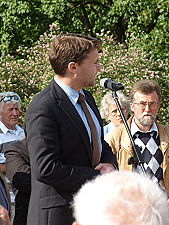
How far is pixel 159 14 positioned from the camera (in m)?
18.0

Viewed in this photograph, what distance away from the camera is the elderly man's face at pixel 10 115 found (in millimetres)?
7452

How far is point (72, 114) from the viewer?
412cm

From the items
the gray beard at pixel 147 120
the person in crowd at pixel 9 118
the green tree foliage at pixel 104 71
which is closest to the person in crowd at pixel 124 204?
the gray beard at pixel 147 120

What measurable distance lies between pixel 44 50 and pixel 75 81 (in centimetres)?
969

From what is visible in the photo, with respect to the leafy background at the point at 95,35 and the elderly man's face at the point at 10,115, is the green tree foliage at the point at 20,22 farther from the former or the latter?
the elderly man's face at the point at 10,115

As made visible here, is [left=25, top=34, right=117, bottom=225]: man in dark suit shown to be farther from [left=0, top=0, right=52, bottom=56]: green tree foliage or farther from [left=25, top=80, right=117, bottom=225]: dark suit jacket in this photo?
[left=0, top=0, right=52, bottom=56]: green tree foliage

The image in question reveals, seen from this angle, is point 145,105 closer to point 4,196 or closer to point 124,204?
point 4,196

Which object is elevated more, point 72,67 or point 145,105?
point 72,67

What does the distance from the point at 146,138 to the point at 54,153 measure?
1856 mm

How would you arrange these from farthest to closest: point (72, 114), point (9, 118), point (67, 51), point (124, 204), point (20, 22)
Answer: point (20, 22) → point (9, 118) → point (67, 51) → point (72, 114) → point (124, 204)

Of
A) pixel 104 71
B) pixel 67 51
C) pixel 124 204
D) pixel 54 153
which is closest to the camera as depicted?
pixel 124 204

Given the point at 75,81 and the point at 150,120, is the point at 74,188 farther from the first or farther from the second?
the point at 150,120

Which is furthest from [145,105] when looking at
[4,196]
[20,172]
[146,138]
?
[4,196]

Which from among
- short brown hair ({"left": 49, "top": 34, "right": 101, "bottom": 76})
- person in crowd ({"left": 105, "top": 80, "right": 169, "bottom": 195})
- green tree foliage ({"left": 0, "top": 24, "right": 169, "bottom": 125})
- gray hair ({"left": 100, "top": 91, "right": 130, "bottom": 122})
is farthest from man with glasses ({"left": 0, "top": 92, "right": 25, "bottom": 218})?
green tree foliage ({"left": 0, "top": 24, "right": 169, "bottom": 125})
